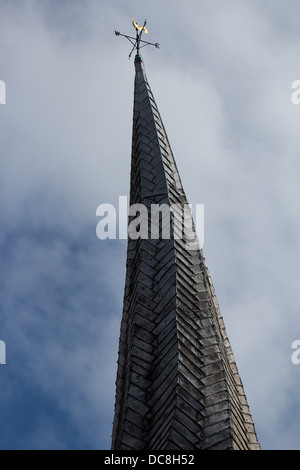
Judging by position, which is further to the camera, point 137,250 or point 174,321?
point 137,250

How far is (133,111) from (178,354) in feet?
51.5

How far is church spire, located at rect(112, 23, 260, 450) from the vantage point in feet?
115

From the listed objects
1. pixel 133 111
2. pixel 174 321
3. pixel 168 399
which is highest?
pixel 133 111

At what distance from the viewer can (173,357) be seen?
36.9m

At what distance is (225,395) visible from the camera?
3588 centimetres

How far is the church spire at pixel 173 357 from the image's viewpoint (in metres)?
35.0
